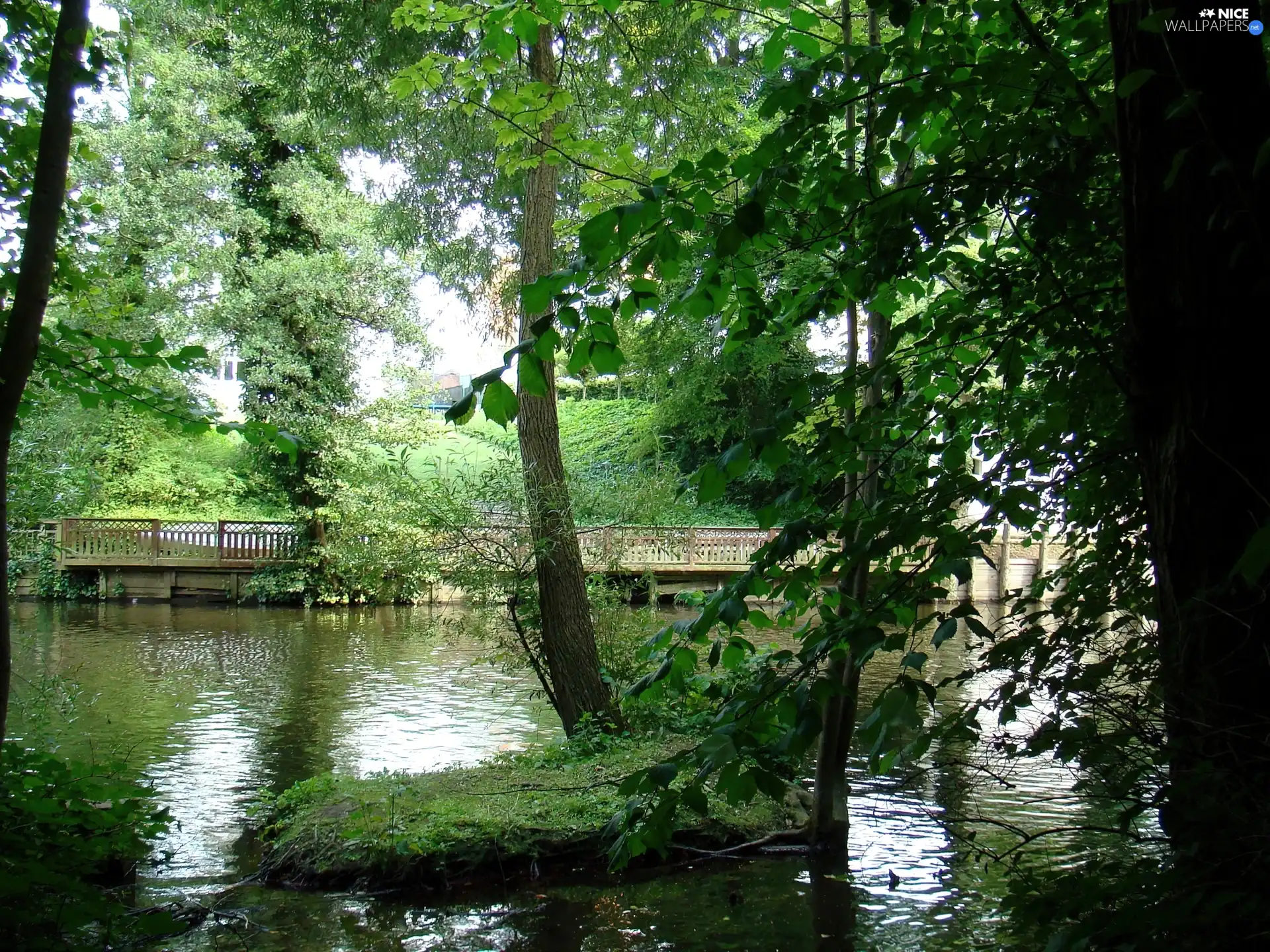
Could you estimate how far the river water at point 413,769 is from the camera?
16.5 ft

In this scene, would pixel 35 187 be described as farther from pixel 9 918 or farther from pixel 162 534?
pixel 162 534

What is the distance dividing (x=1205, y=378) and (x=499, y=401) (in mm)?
1213

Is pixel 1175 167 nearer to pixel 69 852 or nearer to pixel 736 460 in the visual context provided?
pixel 736 460

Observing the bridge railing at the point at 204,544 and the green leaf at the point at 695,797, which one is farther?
the bridge railing at the point at 204,544

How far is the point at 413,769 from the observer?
345 inches

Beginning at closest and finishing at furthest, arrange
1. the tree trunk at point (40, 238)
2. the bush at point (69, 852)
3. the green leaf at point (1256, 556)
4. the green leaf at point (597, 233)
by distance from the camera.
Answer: the green leaf at point (1256, 556), the green leaf at point (597, 233), the tree trunk at point (40, 238), the bush at point (69, 852)

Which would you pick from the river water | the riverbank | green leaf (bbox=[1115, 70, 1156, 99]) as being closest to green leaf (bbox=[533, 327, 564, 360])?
green leaf (bbox=[1115, 70, 1156, 99])

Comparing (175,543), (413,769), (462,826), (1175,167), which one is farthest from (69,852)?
(175,543)

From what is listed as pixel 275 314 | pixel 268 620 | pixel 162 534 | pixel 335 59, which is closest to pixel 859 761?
pixel 335 59

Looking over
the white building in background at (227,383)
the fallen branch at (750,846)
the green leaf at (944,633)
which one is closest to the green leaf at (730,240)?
the green leaf at (944,633)

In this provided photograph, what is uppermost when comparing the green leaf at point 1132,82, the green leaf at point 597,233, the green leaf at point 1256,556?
the green leaf at point 1132,82

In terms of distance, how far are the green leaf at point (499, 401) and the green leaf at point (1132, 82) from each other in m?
1.12

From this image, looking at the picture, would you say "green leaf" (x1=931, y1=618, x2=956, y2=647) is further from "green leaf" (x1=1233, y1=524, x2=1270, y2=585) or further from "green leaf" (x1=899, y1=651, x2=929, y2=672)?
"green leaf" (x1=1233, y1=524, x2=1270, y2=585)

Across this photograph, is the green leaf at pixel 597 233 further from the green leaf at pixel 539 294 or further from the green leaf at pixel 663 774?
the green leaf at pixel 663 774
